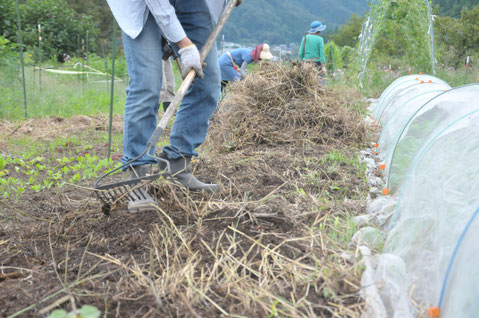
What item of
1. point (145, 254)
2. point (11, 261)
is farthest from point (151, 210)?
point (11, 261)

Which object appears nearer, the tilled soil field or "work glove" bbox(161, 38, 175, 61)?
the tilled soil field

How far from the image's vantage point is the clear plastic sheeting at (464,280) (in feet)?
4.01

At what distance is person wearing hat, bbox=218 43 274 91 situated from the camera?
22.0 ft

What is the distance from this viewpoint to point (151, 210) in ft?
7.36

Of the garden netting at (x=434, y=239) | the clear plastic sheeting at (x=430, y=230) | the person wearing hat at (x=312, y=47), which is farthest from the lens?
the person wearing hat at (x=312, y=47)

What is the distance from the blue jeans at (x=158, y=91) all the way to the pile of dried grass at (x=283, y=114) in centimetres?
169

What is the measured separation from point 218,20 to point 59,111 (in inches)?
201

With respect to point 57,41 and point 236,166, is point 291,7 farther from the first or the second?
point 236,166

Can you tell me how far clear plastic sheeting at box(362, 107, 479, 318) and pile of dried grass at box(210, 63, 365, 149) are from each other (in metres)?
2.41

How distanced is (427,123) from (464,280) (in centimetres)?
164

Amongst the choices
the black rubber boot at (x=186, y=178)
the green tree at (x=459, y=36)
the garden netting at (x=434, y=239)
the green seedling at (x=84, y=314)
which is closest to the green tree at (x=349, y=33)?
the green tree at (x=459, y=36)

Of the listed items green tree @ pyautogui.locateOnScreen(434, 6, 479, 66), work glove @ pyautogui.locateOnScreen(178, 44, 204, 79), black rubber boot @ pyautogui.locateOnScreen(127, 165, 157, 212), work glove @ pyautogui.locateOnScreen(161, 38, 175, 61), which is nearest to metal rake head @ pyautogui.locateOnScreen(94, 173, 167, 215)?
black rubber boot @ pyautogui.locateOnScreen(127, 165, 157, 212)

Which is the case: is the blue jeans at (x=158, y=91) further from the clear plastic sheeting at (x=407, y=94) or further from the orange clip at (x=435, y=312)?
the clear plastic sheeting at (x=407, y=94)

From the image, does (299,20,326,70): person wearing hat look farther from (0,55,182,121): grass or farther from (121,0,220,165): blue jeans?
(121,0,220,165): blue jeans
